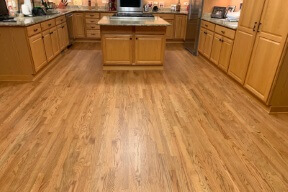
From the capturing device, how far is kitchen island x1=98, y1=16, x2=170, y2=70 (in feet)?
11.5

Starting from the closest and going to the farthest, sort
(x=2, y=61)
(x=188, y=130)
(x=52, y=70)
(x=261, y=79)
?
(x=188, y=130), (x=261, y=79), (x=2, y=61), (x=52, y=70)

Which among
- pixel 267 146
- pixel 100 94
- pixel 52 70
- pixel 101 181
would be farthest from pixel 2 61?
pixel 267 146

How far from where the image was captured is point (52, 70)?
3873mm

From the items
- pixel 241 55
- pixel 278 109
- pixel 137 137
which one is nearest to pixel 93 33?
pixel 241 55

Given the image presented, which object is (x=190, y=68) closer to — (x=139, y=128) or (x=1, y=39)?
(x=139, y=128)

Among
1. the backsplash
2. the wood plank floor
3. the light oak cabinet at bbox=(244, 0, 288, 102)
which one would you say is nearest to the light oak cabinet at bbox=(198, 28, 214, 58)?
the backsplash

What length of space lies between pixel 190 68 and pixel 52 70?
2731mm

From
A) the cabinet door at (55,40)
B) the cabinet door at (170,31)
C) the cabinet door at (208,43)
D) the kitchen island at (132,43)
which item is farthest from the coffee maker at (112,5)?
the cabinet door at (208,43)

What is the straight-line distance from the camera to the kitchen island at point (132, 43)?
3.52 metres

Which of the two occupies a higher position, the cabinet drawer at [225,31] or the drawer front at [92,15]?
the drawer front at [92,15]

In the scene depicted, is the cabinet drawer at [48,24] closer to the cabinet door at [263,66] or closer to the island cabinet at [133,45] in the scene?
the island cabinet at [133,45]

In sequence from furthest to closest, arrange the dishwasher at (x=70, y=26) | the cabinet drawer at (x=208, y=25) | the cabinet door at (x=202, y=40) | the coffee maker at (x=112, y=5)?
the coffee maker at (x=112, y=5) → the dishwasher at (x=70, y=26) → the cabinet door at (x=202, y=40) → the cabinet drawer at (x=208, y=25)

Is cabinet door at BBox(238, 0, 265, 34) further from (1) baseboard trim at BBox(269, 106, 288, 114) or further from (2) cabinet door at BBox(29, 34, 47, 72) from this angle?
(2) cabinet door at BBox(29, 34, 47, 72)

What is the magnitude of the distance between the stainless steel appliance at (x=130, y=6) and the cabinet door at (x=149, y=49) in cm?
153
